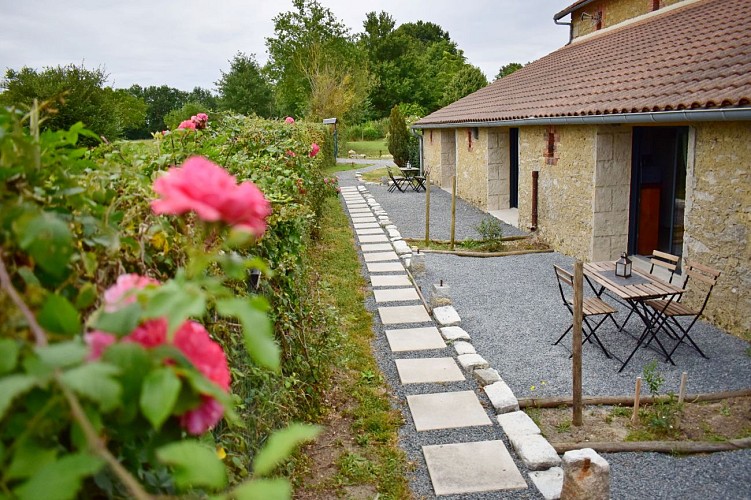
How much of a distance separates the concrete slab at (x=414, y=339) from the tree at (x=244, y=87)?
34818 mm

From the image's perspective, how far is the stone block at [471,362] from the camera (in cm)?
527

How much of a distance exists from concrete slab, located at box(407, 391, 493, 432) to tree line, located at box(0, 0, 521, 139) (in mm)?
15435

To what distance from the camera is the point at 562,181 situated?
9547 millimetres

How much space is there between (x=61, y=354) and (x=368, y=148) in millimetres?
36279

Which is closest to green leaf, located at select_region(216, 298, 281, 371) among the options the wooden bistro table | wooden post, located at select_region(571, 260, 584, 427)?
wooden post, located at select_region(571, 260, 584, 427)

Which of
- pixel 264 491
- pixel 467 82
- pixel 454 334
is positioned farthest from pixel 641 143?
pixel 467 82

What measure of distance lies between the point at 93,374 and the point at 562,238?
9.67 meters

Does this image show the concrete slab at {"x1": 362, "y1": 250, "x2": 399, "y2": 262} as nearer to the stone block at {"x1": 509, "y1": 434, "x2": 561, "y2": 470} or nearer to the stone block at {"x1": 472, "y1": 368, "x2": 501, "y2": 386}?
the stone block at {"x1": 472, "y1": 368, "x2": 501, "y2": 386}

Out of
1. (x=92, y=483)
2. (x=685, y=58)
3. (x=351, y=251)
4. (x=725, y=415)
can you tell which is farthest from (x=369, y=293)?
(x=92, y=483)

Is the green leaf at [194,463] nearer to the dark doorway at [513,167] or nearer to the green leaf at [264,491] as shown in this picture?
the green leaf at [264,491]

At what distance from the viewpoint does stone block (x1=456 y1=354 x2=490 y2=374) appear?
5.27m

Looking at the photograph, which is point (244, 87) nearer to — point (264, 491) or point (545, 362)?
point (545, 362)

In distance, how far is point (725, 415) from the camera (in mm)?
4477

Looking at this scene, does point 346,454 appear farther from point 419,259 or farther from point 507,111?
point 507,111
